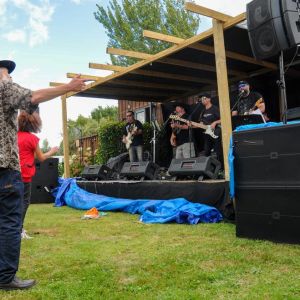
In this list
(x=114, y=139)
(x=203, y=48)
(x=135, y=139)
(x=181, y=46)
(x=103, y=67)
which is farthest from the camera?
(x=114, y=139)

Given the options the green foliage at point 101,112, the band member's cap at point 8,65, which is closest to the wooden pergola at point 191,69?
the band member's cap at point 8,65

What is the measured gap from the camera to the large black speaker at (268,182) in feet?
12.4

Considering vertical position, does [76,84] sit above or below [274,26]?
below

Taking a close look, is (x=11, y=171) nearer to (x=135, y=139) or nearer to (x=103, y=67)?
(x=103, y=67)

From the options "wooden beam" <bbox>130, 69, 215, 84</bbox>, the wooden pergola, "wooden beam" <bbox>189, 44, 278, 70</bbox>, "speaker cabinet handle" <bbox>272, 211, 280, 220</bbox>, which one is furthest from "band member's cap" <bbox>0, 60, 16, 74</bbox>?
"wooden beam" <bbox>130, 69, 215, 84</bbox>

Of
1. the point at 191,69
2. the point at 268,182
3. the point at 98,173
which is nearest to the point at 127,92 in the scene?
the point at 191,69

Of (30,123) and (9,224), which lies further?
(30,123)

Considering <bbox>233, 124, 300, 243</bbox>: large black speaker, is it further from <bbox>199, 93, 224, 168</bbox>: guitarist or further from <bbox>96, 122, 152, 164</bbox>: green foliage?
<bbox>96, 122, 152, 164</bbox>: green foliage

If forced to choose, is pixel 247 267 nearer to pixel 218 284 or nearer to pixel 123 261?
pixel 218 284

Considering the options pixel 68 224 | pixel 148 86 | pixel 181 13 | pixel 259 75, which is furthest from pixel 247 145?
pixel 181 13

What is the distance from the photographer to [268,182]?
398cm

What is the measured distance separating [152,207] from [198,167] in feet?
3.10

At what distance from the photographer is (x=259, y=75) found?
9.12 meters

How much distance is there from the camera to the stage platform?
5.73m
